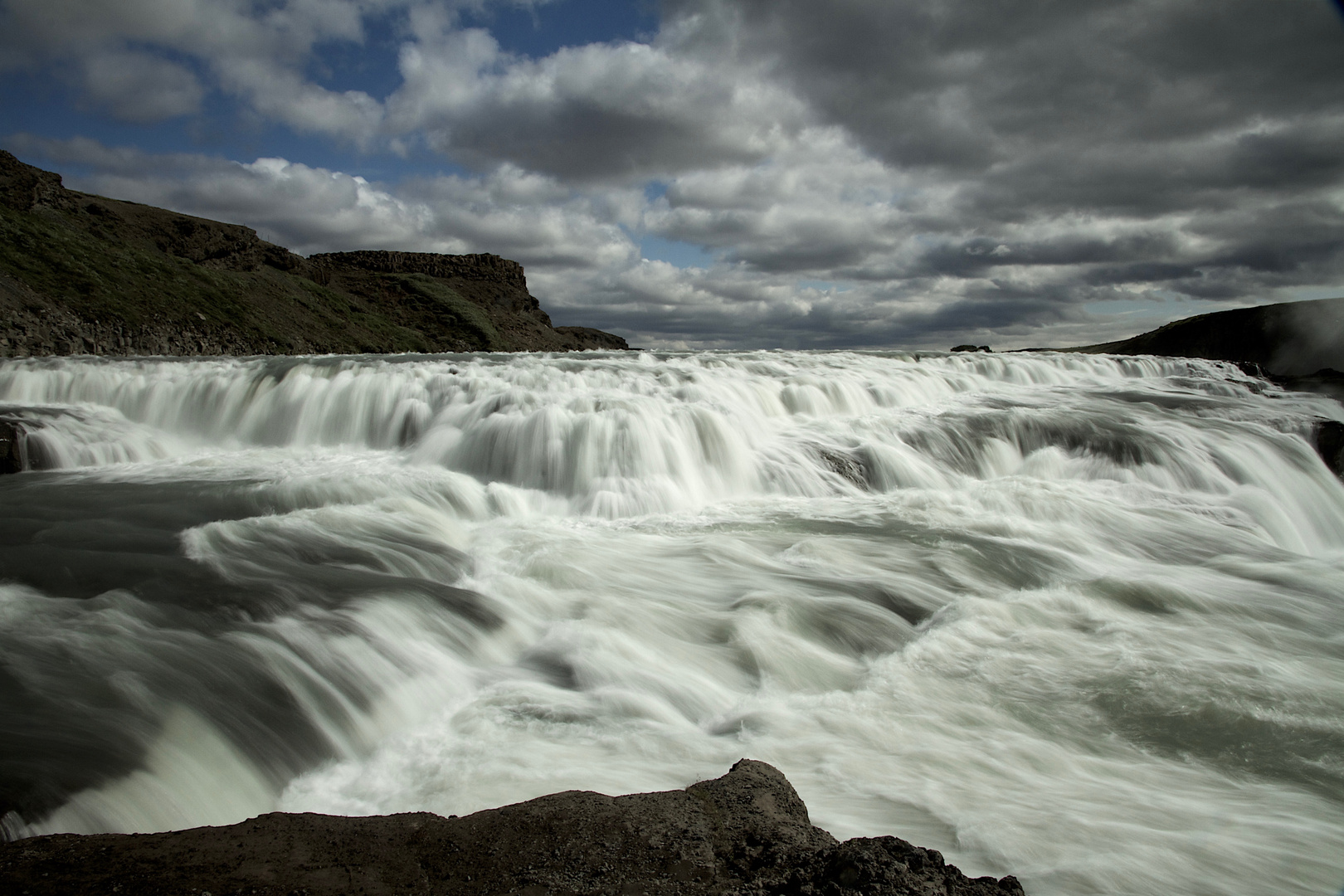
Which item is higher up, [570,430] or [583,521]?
[570,430]

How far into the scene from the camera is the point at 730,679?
434 centimetres

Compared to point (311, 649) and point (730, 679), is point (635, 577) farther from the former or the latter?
point (311, 649)

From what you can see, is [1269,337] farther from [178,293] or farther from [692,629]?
[178,293]

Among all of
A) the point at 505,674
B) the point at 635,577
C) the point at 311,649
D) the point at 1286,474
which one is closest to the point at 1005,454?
the point at 1286,474

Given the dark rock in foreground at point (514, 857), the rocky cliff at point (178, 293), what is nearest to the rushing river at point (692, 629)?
the dark rock in foreground at point (514, 857)

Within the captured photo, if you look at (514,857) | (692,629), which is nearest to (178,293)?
(692,629)

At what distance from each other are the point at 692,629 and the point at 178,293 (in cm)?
4252

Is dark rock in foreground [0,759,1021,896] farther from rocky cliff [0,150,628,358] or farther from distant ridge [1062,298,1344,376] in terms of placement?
distant ridge [1062,298,1344,376]

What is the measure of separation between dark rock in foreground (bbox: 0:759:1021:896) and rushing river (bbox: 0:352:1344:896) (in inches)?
24.2

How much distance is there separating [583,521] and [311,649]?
4.29 m

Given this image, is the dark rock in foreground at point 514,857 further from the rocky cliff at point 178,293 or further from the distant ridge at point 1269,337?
the distant ridge at point 1269,337

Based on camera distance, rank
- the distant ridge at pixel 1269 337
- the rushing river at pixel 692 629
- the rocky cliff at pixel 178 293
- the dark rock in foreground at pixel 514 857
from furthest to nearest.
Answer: the distant ridge at pixel 1269 337, the rocky cliff at pixel 178 293, the rushing river at pixel 692 629, the dark rock in foreground at pixel 514 857

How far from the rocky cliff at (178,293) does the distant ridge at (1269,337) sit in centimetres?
4781

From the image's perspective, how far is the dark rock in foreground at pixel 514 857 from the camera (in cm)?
178
